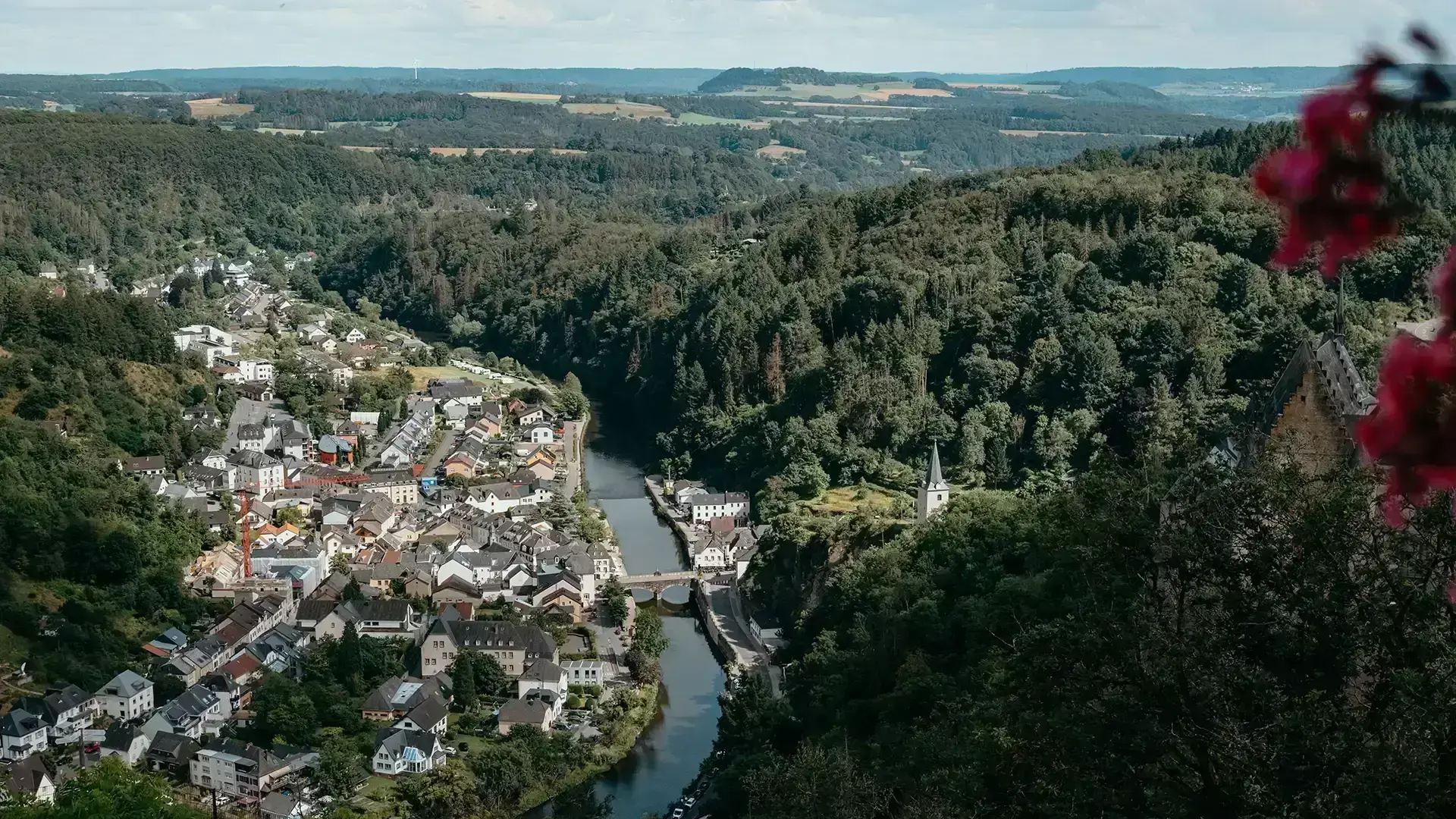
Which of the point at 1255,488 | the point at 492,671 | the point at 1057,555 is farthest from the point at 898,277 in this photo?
the point at 1255,488

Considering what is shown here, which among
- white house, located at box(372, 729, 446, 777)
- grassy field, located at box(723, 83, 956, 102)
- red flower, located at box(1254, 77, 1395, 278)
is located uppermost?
red flower, located at box(1254, 77, 1395, 278)

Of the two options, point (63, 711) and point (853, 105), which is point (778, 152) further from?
point (63, 711)

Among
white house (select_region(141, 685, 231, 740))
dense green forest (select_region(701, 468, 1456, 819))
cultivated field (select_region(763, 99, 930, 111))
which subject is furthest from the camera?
cultivated field (select_region(763, 99, 930, 111))

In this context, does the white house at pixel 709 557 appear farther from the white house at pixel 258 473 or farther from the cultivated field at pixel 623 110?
the cultivated field at pixel 623 110

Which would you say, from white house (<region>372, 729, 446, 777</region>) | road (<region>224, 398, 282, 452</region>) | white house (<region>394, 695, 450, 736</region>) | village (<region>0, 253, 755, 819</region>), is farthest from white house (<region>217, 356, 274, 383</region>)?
white house (<region>372, 729, 446, 777</region>)

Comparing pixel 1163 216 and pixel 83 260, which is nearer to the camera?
pixel 1163 216

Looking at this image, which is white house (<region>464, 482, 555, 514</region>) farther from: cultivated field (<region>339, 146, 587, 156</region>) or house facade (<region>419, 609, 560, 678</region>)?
cultivated field (<region>339, 146, 587, 156</region>)

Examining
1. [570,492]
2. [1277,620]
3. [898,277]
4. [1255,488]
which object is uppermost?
[1255,488]

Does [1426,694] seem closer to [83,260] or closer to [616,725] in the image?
[616,725]
